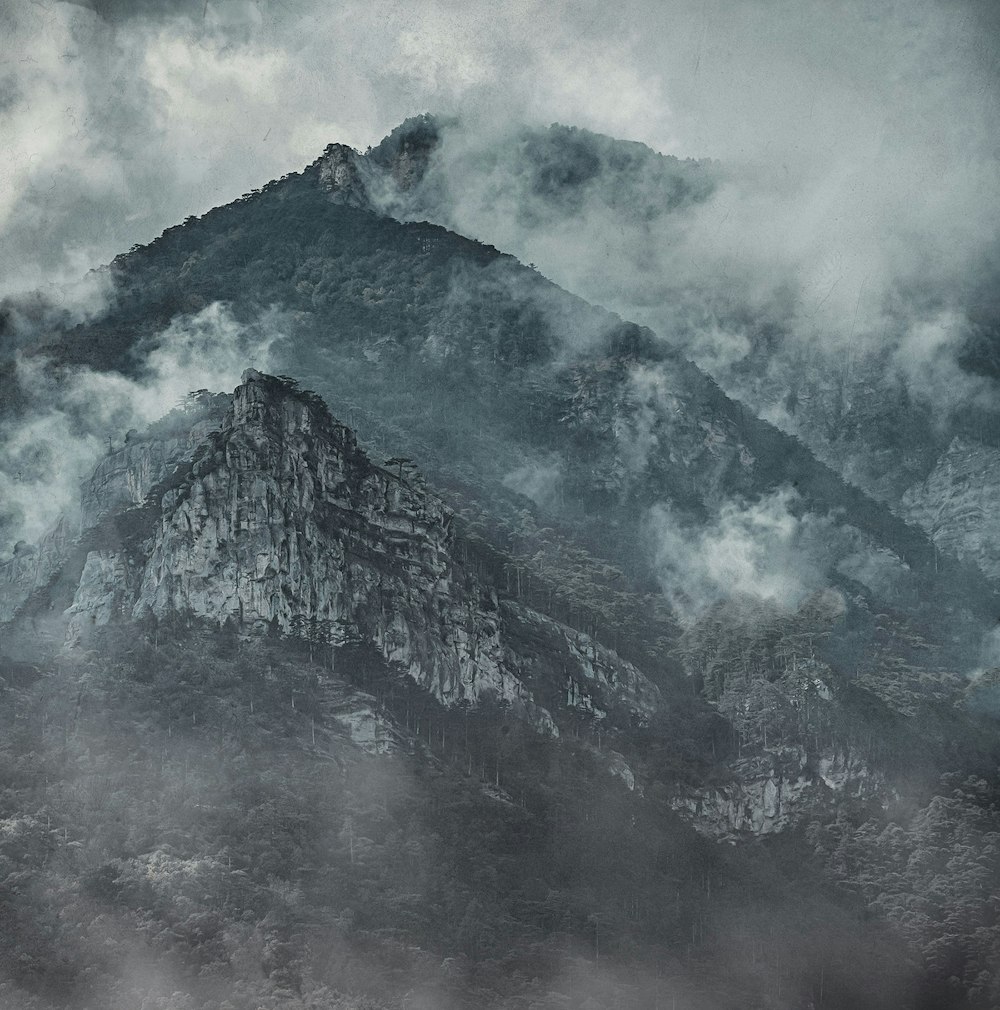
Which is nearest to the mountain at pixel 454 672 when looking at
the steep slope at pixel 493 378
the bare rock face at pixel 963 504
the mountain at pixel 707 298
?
the steep slope at pixel 493 378

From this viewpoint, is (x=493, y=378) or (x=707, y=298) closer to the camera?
(x=493, y=378)

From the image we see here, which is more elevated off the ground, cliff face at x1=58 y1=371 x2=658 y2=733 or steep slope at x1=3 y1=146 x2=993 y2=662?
steep slope at x1=3 y1=146 x2=993 y2=662

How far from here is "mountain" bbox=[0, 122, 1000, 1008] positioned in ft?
302

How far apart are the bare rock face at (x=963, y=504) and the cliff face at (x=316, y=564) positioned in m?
47.0

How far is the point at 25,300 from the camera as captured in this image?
145m

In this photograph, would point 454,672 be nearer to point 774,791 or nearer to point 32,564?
point 774,791

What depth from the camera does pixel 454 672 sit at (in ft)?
372

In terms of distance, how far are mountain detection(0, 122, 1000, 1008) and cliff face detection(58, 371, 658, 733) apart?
234 millimetres

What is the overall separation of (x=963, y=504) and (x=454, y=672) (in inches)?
2549

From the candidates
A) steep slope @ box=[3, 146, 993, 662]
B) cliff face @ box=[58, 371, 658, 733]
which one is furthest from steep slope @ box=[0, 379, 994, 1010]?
steep slope @ box=[3, 146, 993, 662]

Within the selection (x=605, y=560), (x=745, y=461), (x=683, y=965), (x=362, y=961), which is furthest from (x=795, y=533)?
(x=362, y=961)

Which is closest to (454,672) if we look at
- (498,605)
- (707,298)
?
(498,605)

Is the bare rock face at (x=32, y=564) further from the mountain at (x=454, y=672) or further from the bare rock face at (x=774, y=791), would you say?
the bare rock face at (x=774, y=791)

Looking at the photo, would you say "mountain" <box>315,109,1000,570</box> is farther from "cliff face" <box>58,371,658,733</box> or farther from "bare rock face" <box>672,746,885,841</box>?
"cliff face" <box>58,371,658,733</box>
